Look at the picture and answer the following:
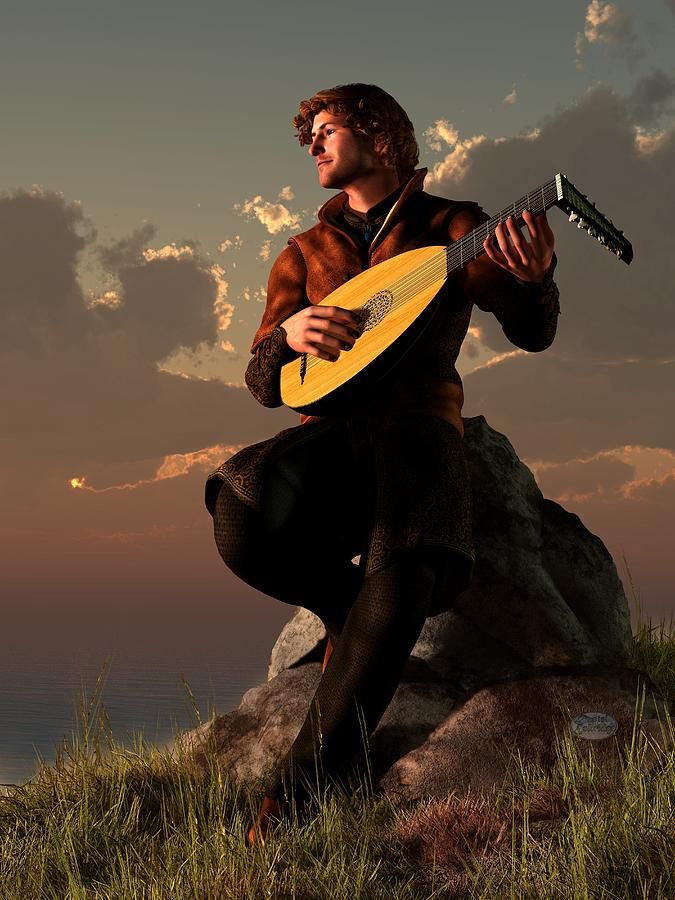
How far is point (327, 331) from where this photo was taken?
4.00 metres

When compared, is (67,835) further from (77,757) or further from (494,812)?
(494,812)

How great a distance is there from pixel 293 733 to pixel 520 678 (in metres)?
1.12

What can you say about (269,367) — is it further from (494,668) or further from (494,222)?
(494,668)

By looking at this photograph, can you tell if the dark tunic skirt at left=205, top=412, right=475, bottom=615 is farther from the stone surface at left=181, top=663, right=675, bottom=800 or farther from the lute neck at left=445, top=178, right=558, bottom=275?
the stone surface at left=181, top=663, right=675, bottom=800

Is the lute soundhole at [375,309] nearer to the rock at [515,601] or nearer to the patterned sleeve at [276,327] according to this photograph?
the patterned sleeve at [276,327]

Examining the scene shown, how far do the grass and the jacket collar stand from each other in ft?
7.21

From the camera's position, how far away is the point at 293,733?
4910 mm

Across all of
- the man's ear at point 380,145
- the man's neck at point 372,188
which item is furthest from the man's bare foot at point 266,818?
the man's ear at point 380,145

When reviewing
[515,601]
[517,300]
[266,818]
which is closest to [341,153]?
[517,300]

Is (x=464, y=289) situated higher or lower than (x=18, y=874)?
higher

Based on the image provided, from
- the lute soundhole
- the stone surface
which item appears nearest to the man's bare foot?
the stone surface

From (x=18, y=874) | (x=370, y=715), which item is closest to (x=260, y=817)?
(x=370, y=715)
